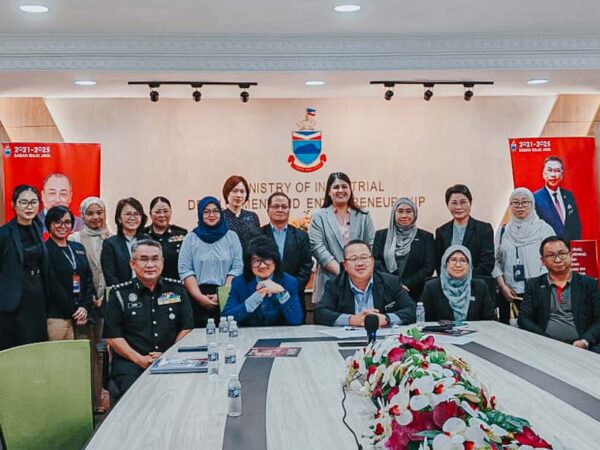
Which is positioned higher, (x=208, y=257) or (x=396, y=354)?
(x=208, y=257)

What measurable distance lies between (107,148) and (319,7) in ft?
12.1

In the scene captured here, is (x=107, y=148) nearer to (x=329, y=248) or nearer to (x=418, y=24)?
(x=329, y=248)

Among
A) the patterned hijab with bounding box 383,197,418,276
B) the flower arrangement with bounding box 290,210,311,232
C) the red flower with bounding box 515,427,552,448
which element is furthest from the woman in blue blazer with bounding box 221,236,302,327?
the flower arrangement with bounding box 290,210,311,232

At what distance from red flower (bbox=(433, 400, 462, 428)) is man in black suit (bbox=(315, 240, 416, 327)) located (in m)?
2.89

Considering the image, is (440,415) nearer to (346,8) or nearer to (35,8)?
(346,8)

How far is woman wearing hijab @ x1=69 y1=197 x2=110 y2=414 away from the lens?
246 inches

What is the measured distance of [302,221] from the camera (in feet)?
27.6

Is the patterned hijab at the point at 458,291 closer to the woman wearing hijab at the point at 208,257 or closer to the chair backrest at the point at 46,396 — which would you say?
the woman wearing hijab at the point at 208,257

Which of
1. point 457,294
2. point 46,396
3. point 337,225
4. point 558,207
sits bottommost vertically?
point 46,396

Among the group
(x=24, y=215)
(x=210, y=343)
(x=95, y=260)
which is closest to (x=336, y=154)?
(x=95, y=260)

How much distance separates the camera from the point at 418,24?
604cm

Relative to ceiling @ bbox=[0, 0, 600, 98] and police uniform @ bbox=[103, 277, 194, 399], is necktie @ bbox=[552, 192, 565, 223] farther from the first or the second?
police uniform @ bbox=[103, 277, 194, 399]

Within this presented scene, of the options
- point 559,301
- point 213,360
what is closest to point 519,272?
point 559,301

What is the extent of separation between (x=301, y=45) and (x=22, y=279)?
275cm
